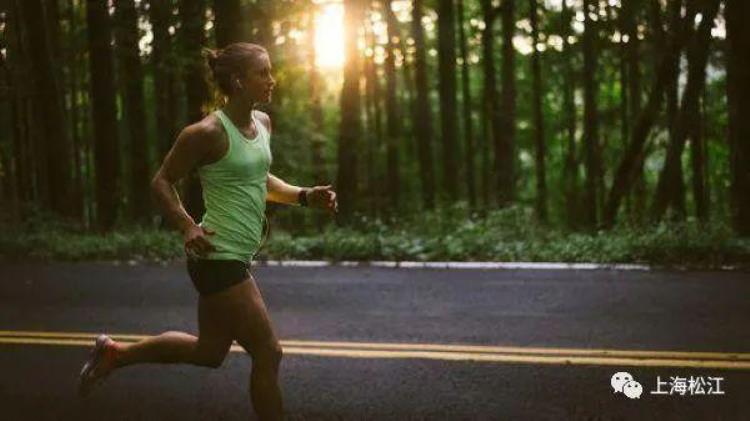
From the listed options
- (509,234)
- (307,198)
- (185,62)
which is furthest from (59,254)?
(307,198)

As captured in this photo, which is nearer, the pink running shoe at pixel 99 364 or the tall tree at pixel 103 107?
the pink running shoe at pixel 99 364

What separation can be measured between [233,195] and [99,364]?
4.84 ft

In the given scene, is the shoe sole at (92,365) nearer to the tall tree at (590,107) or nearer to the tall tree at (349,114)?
the tall tree at (349,114)

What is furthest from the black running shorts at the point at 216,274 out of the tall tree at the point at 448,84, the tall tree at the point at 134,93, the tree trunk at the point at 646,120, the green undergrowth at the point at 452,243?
the tall tree at the point at 448,84

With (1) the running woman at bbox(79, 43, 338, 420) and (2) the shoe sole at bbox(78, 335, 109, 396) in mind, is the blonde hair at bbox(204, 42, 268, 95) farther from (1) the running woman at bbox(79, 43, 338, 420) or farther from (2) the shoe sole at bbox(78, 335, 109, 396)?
(2) the shoe sole at bbox(78, 335, 109, 396)

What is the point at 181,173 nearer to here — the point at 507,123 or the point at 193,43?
the point at 193,43

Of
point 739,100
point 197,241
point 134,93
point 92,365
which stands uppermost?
point 134,93

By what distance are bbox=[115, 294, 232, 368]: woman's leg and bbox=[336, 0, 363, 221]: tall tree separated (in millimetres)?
12726

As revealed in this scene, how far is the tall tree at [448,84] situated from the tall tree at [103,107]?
9.89 m

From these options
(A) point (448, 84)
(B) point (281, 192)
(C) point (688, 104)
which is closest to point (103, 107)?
(A) point (448, 84)

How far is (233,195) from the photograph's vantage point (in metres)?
3.92

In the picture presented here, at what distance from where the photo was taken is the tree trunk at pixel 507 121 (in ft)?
74.2

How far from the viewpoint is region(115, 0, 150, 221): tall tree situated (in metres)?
16.9

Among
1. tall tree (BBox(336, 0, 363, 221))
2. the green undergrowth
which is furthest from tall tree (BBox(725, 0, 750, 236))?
tall tree (BBox(336, 0, 363, 221))
